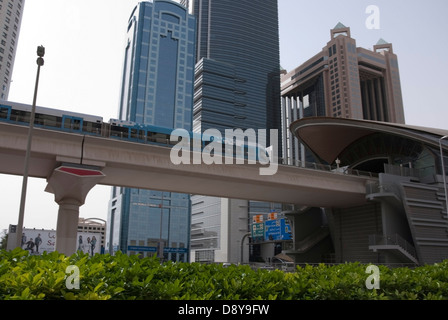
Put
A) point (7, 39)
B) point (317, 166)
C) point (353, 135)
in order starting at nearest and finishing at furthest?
point (317, 166), point (353, 135), point (7, 39)

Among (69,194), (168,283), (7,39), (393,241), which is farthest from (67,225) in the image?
(7,39)

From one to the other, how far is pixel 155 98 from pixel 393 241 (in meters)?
145

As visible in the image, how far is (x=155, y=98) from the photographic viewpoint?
559ft

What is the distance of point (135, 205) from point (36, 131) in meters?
136

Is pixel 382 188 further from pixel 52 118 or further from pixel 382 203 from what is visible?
pixel 52 118

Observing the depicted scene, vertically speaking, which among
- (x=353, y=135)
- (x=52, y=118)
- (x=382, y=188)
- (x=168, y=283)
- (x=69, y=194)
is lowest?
(x=168, y=283)

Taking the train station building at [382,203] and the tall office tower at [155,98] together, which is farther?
the tall office tower at [155,98]

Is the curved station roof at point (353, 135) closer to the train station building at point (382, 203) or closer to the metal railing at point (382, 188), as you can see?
A: the train station building at point (382, 203)

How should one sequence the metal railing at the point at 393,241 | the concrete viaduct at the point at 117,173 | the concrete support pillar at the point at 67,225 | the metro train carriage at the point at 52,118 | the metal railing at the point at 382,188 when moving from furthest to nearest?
the metal railing at the point at 382,188 < the metal railing at the point at 393,241 < the concrete support pillar at the point at 67,225 < the concrete viaduct at the point at 117,173 < the metro train carriage at the point at 52,118

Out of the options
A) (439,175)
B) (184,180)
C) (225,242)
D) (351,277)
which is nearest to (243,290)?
(351,277)

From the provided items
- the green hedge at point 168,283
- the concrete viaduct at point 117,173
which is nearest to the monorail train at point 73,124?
the concrete viaduct at point 117,173

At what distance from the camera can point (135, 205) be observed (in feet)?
525

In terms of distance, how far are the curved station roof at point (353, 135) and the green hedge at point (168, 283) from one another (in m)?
37.3

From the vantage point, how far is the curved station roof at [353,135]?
4125cm
